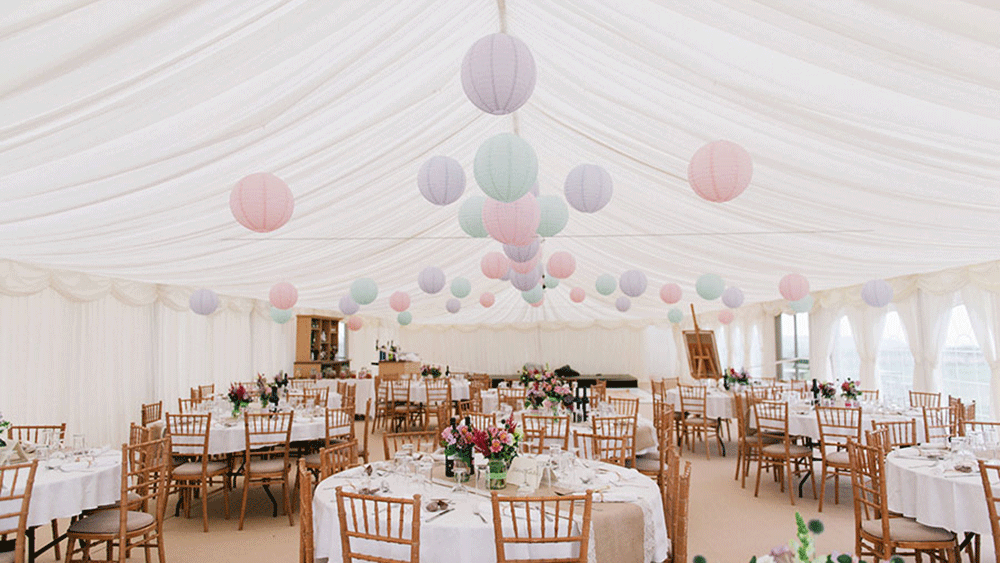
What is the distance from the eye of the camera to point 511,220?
4.57 meters

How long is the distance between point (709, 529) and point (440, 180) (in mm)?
4060

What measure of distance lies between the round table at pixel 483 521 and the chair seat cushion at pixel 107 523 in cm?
165

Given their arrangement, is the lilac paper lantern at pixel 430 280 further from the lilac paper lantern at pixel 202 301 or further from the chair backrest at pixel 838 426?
the chair backrest at pixel 838 426

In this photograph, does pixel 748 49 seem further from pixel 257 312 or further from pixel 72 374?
pixel 257 312

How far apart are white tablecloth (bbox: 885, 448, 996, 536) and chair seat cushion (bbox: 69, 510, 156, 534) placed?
17.8 ft

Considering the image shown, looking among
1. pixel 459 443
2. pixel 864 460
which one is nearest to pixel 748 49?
pixel 459 443

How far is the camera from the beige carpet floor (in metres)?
5.14

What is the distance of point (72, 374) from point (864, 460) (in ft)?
29.8

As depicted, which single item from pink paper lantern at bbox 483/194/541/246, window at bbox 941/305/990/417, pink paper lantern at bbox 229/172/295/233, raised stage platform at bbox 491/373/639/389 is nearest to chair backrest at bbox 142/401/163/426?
pink paper lantern at bbox 229/172/295/233

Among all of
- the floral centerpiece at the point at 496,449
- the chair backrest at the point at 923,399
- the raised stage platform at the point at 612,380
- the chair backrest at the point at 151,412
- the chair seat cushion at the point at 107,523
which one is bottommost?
the raised stage platform at the point at 612,380

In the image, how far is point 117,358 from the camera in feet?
29.8

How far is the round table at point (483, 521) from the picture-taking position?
9.95 feet

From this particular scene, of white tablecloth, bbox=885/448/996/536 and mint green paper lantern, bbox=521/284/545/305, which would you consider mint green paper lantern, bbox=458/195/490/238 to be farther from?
mint green paper lantern, bbox=521/284/545/305

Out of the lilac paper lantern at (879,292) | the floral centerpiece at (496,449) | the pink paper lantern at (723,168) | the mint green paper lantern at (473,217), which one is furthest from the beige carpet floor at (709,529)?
the mint green paper lantern at (473,217)
